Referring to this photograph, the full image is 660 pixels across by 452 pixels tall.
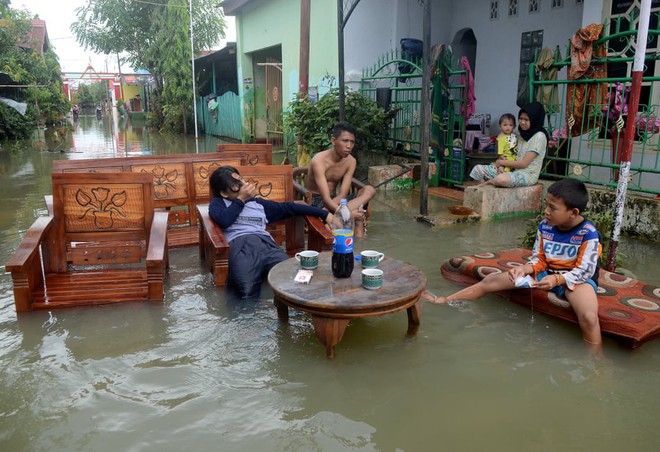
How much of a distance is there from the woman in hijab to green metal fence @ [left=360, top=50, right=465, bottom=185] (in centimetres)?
151

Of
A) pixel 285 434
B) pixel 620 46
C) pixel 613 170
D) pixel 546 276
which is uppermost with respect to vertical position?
pixel 620 46

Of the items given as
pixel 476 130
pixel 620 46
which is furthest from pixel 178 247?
pixel 476 130

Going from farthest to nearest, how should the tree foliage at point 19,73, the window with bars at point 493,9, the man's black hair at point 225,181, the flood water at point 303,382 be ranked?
the tree foliage at point 19,73 → the window with bars at point 493,9 → the man's black hair at point 225,181 → the flood water at point 303,382

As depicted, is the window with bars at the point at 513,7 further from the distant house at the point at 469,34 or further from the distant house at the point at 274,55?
the distant house at the point at 274,55

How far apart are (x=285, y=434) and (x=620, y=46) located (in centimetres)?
736

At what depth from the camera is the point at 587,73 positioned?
692cm

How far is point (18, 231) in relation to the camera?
22.2ft

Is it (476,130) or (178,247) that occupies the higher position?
(476,130)

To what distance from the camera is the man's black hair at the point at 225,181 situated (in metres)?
4.48

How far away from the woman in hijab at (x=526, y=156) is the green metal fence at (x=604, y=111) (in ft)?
0.95

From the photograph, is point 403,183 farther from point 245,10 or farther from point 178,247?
point 245,10

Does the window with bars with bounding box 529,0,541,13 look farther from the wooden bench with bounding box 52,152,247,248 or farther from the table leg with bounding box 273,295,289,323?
the table leg with bounding box 273,295,289,323

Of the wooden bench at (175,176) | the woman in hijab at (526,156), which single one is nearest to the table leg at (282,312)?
the wooden bench at (175,176)

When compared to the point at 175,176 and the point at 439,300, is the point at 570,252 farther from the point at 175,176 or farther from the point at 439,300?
the point at 175,176
